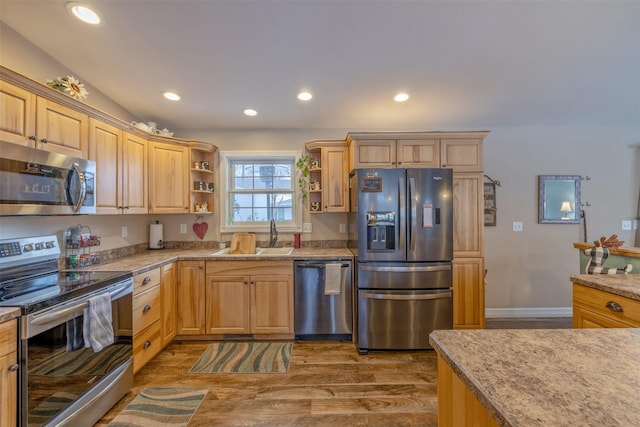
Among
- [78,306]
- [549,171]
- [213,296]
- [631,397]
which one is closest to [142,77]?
[78,306]

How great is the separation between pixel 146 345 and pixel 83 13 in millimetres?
2467

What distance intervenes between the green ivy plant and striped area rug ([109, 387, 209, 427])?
227cm

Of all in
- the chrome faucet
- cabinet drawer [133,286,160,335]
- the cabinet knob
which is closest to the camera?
the cabinet knob

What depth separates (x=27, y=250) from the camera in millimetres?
1756

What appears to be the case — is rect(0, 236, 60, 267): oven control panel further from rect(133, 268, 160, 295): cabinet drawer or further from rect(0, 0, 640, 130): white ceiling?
rect(0, 0, 640, 130): white ceiling

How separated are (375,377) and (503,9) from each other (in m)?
2.82

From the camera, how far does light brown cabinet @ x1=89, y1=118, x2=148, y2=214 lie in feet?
7.11

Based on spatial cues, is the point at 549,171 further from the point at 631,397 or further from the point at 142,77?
the point at 142,77

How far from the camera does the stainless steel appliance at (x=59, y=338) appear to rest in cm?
130

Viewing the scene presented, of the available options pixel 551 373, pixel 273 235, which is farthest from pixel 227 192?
pixel 551 373

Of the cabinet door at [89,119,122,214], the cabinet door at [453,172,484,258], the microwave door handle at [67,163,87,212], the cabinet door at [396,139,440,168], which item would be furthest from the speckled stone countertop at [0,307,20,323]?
the cabinet door at [453,172,484,258]

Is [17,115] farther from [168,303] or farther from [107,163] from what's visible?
[168,303]

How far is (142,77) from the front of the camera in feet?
7.47

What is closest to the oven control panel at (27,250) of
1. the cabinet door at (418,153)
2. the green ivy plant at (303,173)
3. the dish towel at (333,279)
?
the dish towel at (333,279)
